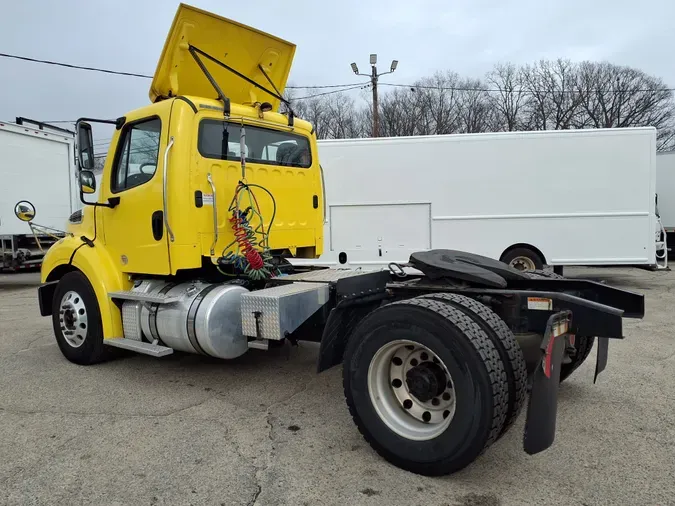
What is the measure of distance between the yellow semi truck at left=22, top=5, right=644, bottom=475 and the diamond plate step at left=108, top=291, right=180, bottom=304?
0.03 m

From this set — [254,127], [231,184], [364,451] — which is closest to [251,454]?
[364,451]

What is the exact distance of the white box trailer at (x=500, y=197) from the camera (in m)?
10.1

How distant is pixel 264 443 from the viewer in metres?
3.59

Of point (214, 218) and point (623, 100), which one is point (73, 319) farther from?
point (623, 100)

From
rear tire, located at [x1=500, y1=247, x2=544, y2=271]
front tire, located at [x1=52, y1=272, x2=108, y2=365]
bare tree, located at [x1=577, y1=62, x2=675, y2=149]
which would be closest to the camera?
front tire, located at [x1=52, y1=272, x2=108, y2=365]

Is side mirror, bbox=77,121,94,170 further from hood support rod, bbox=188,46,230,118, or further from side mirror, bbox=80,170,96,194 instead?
hood support rod, bbox=188,46,230,118

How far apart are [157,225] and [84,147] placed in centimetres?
100

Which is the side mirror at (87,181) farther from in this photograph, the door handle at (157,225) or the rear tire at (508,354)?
the rear tire at (508,354)

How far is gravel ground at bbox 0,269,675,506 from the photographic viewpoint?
9.62 feet

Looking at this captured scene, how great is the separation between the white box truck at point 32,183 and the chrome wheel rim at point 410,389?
10.4 m

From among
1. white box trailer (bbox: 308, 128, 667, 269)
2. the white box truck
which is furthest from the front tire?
the white box truck

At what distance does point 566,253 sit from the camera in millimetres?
10312

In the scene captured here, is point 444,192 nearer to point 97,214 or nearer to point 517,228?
point 517,228

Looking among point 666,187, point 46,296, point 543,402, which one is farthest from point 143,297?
point 666,187
